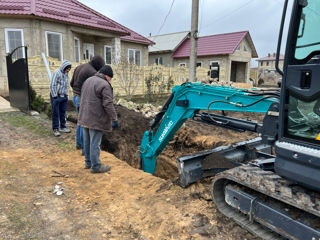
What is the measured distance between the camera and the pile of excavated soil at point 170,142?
22.4 ft

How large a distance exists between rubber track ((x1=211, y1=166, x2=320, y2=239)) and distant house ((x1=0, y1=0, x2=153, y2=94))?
396 inches

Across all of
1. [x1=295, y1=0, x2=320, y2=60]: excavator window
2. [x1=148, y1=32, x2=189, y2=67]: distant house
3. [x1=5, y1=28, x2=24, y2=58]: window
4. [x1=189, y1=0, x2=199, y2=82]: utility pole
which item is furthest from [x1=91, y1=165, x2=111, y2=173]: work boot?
[x1=148, y1=32, x2=189, y2=67]: distant house

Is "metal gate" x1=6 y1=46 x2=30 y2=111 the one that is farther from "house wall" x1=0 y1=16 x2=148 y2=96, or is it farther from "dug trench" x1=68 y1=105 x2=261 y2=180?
"house wall" x1=0 y1=16 x2=148 y2=96

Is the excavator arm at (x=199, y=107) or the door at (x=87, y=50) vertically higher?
the door at (x=87, y=50)

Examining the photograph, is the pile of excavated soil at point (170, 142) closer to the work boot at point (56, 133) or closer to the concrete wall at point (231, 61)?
the work boot at point (56, 133)

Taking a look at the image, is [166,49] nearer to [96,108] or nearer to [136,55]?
[136,55]

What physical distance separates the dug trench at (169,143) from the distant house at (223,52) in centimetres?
1660

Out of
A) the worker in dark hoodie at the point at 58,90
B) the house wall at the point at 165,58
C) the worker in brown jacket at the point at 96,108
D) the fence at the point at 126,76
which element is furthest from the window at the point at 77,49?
the house wall at the point at 165,58

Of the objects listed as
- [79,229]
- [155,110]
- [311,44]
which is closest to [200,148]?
[155,110]

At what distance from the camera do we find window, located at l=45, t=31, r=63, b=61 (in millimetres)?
12508

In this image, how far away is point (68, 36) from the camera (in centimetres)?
1309

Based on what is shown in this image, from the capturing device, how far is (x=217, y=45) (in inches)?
1015

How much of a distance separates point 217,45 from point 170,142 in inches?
817

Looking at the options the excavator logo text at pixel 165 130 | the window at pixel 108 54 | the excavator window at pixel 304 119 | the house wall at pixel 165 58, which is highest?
the house wall at pixel 165 58
